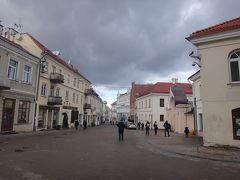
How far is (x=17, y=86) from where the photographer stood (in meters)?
26.4

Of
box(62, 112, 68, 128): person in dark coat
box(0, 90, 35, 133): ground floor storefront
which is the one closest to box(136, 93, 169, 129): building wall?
box(62, 112, 68, 128): person in dark coat

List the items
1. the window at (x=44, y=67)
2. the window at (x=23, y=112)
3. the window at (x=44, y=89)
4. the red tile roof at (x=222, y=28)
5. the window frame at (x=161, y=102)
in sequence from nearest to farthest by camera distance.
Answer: the red tile roof at (x=222, y=28) < the window at (x=23, y=112) < the window at (x=44, y=67) < the window at (x=44, y=89) < the window frame at (x=161, y=102)

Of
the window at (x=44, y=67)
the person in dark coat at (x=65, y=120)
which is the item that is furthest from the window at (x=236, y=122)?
the person in dark coat at (x=65, y=120)

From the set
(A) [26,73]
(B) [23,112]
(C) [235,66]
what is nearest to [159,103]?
(A) [26,73]

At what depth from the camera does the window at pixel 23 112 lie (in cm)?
2719

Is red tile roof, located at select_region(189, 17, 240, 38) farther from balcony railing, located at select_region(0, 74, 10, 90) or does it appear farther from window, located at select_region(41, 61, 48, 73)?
window, located at select_region(41, 61, 48, 73)

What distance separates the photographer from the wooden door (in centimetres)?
2431

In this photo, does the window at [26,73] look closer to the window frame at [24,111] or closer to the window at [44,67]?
the window frame at [24,111]

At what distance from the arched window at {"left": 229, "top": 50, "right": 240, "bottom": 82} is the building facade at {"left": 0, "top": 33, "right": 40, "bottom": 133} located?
746 inches

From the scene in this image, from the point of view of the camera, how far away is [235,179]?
322 inches

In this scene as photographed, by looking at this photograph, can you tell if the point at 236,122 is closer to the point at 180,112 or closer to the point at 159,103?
the point at 180,112

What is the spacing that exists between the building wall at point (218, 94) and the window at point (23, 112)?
1995 centimetres

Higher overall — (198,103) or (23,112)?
(198,103)

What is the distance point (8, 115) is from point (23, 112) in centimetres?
299
